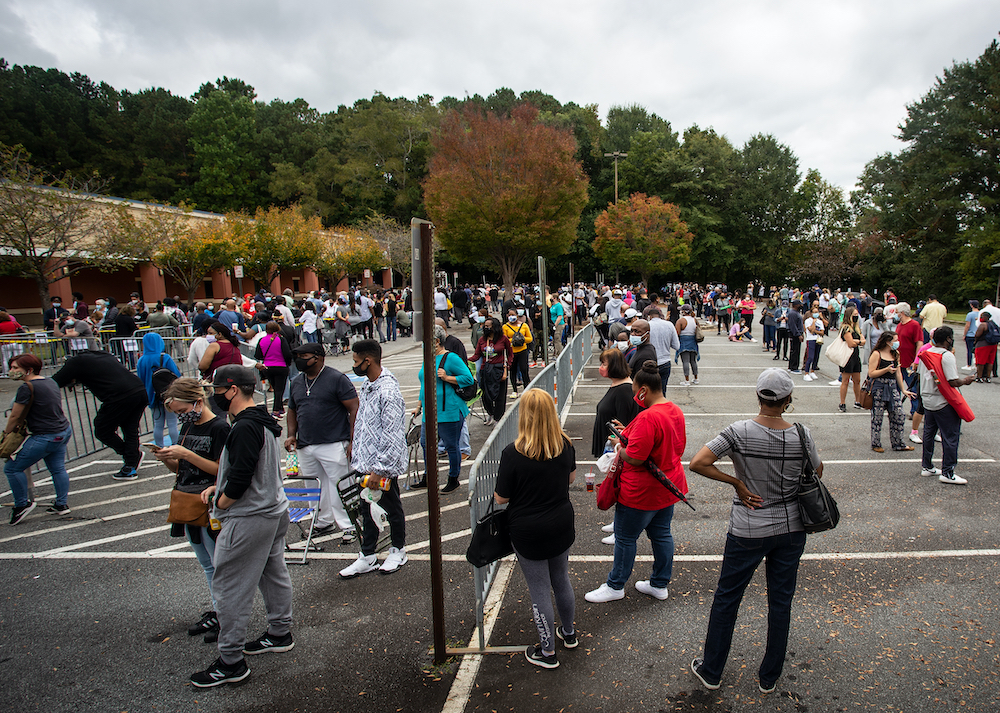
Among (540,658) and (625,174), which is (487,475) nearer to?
(540,658)

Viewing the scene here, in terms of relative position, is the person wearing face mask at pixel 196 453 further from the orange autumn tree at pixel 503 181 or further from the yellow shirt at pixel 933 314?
the orange autumn tree at pixel 503 181

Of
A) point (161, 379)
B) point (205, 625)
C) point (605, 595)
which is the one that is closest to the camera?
A: point (205, 625)

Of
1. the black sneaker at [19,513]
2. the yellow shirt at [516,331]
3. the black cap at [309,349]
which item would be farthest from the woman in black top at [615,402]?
the black sneaker at [19,513]

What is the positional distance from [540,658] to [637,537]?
1.09 metres

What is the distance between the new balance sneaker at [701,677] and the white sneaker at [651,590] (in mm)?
858

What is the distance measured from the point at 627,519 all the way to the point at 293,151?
6334 centimetres

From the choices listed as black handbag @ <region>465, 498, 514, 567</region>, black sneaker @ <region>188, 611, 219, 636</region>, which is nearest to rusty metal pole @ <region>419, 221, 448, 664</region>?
black handbag @ <region>465, 498, 514, 567</region>

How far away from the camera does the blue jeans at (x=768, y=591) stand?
321cm

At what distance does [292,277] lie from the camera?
49.2 meters

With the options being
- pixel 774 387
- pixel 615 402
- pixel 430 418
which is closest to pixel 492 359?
pixel 615 402

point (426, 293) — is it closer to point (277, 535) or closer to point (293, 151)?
point (277, 535)

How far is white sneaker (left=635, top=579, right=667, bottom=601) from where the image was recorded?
4.48 m

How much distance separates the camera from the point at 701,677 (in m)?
3.48

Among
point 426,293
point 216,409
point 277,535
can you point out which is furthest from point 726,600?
point 216,409
